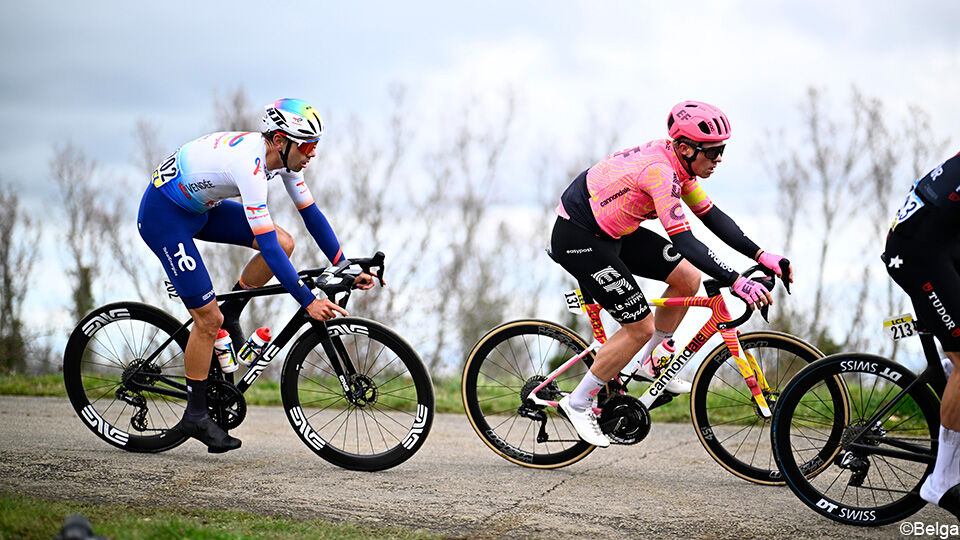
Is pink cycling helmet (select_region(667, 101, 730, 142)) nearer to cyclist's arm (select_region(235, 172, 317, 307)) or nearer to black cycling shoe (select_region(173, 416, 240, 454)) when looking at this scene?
cyclist's arm (select_region(235, 172, 317, 307))

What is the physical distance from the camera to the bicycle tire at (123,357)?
20.2 ft

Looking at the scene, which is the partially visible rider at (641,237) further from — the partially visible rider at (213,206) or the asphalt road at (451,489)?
the partially visible rider at (213,206)

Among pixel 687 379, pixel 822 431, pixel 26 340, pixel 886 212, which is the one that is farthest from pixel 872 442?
pixel 886 212

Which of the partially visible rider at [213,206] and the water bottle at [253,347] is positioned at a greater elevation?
the partially visible rider at [213,206]

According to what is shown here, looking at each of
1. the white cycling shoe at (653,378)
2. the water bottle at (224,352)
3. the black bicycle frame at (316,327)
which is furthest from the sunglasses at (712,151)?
the water bottle at (224,352)

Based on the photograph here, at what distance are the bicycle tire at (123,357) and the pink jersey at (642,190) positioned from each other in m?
2.85

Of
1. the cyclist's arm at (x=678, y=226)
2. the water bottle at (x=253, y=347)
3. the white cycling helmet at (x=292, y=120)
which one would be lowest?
the water bottle at (x=253, y=347)

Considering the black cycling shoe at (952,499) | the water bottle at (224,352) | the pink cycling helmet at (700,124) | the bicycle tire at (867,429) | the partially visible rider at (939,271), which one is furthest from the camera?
the water bottle at (224,352)

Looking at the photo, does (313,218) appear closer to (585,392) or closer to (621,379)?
(585,392)

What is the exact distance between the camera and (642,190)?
547 cm

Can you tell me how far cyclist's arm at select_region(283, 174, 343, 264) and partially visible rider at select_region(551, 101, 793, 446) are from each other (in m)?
1.47

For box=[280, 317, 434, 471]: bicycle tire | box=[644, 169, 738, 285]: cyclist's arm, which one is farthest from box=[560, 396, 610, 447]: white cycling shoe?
box=[644, 169, 738, 285]: cyclist's arm

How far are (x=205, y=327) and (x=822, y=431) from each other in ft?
12.8

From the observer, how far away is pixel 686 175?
18.6 ft
